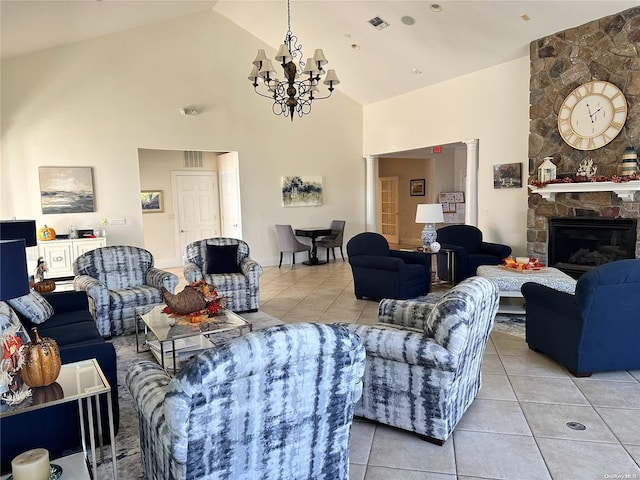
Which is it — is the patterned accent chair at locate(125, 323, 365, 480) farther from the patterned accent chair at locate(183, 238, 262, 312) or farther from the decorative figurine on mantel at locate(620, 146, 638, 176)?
the decorative figurine on mantel at locate(620, 146, 638, 176)

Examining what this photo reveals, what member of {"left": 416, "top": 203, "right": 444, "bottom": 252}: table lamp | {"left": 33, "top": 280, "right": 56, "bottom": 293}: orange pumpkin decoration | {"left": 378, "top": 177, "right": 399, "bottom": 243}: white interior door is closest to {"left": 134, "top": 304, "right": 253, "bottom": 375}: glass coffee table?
{"left": 33, "top": 280, "right": 56, "bottom": 293}: orange pumpkin decoration

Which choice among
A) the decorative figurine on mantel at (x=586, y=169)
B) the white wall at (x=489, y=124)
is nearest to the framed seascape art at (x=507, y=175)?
the white wall at (x=489, y=124)

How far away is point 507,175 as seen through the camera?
6773 millimetres

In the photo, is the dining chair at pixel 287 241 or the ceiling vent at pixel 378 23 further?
the dining chair at pixel 287 241

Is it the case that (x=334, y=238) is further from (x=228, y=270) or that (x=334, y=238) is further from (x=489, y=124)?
(x=228, y=270)

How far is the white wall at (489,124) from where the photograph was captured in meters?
6.57

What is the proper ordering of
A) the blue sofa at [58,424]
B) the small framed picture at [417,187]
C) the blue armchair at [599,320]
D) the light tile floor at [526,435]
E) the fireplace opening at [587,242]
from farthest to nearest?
the small framed picture at [417,187] → the fireplace opening at [587,242] → the blue armchair at [599,320] → the light tile floor at [526,435] → the blue sofa at [58,424]

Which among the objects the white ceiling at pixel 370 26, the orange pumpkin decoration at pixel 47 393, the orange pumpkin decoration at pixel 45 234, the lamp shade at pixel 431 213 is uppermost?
the white ceiling at pixel 370 26

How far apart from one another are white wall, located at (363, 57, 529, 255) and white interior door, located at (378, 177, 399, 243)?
4.45 meters

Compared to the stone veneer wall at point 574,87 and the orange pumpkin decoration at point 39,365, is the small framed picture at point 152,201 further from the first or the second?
the orange pumpkin decoration at point 39,365

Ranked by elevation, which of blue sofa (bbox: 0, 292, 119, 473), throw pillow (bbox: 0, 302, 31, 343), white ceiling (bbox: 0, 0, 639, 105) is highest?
white ceiling (bbox: 0, 0, 639, 105)

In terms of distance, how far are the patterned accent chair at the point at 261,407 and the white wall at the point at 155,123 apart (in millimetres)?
6151

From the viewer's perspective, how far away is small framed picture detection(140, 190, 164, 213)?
29.4 ft

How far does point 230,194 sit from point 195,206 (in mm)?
1048
